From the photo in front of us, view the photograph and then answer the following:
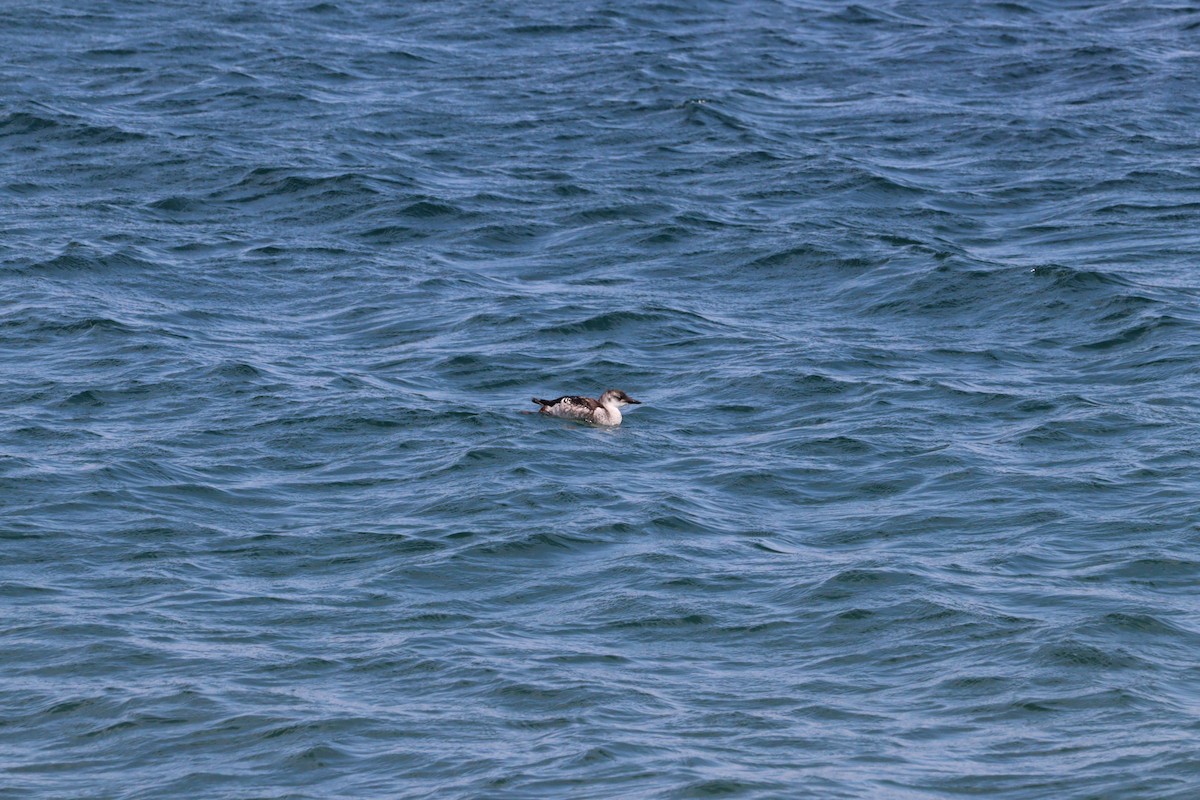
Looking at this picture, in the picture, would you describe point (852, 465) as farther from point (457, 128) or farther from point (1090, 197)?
point (457, 128)

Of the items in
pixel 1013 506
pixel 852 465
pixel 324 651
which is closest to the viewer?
pixel 324 651

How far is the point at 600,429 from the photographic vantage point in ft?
61.0

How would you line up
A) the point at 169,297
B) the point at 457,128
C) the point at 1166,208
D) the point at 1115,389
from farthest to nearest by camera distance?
1. the point at 457,128
2. the point at 1166,208
3. the point at 169,297
4. the point at 1115,389

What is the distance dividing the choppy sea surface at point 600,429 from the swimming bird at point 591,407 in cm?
19

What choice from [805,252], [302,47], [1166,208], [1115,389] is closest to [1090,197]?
[1166,208]

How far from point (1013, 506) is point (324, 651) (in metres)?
6.25

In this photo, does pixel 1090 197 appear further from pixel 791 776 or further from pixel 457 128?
pixel 791 776

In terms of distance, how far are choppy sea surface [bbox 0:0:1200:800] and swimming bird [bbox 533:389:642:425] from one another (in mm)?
185

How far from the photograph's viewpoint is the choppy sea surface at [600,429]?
12.5 meters

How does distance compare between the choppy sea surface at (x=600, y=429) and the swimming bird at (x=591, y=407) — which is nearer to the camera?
the choppy sea surface at (x=600, y=429)

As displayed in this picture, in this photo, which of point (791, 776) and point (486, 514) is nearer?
point (791, 776)

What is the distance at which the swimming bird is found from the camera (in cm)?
1850

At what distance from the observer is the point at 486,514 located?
643 inches

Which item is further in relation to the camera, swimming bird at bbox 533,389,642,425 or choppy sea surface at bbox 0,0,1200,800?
swimming bird at bbox 533,389,642,425
